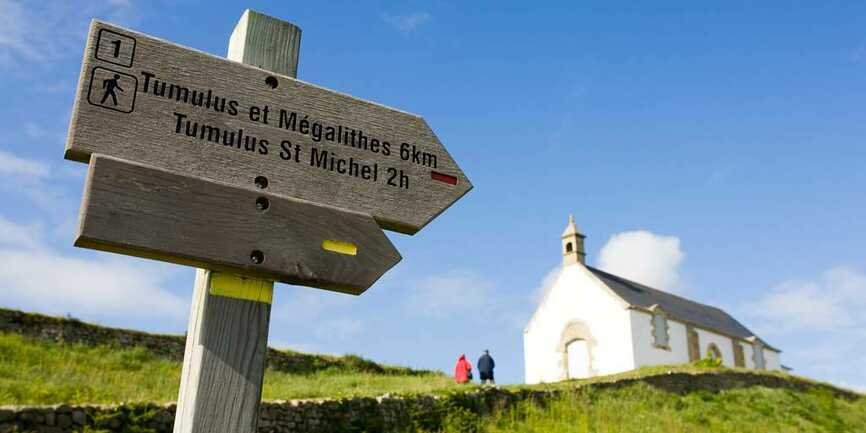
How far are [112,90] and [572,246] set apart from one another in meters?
36.5

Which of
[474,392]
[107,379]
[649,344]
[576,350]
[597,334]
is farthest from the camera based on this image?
[576,350]

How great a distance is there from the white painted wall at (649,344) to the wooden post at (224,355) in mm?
31081

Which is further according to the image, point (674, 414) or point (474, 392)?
point (674, 414)

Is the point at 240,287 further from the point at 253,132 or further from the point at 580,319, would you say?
the point at 580,319

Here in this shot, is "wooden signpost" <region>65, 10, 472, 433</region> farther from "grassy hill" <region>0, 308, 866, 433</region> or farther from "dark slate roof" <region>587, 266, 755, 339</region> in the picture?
"dark slate roof" <region>587, 266, 755, 339</region>

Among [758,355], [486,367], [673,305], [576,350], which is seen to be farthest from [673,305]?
[486,367]

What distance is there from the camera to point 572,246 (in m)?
37.5

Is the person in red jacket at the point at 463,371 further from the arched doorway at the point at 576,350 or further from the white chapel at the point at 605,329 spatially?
the arched doorway at the point at 576,350

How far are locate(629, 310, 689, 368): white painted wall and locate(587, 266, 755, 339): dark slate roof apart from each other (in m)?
0.57

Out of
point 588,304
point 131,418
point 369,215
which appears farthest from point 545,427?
point 588,304

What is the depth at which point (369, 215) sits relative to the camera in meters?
2.33

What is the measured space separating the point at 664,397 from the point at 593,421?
5836 mm

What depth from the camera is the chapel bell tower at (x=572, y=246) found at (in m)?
37.1

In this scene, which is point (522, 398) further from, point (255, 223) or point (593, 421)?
point (255, 223)
